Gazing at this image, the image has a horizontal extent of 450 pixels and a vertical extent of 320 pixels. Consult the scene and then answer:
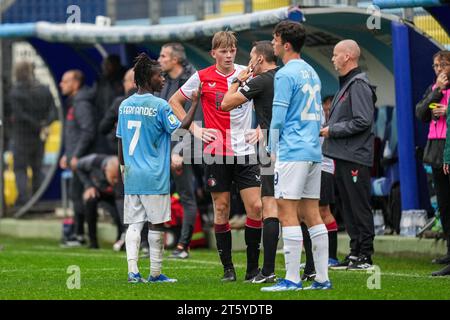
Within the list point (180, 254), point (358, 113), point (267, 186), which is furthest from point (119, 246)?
point (267, 186)

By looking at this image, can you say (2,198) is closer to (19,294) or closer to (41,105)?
(41,105)

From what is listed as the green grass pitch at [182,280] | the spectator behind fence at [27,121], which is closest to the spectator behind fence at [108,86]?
the green grass pitch at [182,280]

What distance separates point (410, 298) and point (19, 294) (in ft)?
10.3

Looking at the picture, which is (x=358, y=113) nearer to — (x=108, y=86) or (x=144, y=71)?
(x=144, y=71)

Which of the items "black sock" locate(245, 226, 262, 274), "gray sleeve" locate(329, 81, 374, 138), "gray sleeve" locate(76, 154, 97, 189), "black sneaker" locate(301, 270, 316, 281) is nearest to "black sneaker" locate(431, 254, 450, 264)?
"gray sleeve" locate(329, 81, 374, 138)

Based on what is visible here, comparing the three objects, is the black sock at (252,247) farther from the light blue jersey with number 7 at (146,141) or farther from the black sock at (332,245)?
the black sock at (332,245)

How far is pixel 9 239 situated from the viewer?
19156mm

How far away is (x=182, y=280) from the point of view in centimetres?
1084

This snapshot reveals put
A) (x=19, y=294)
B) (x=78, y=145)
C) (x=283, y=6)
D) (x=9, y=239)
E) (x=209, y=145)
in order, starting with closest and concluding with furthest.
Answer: (x=19, y=294), (x=209, y=145), (x=283, y=6), (x=78, y=145), (x=9, y=239)

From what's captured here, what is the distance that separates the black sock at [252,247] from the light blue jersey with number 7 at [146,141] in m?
0.87

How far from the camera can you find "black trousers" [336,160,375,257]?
12.0 m

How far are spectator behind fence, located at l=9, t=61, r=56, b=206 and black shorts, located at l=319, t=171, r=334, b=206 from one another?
8.87 metres

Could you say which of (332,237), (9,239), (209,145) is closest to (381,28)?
(332,237)

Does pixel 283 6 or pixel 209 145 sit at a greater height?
pixel 283 6
